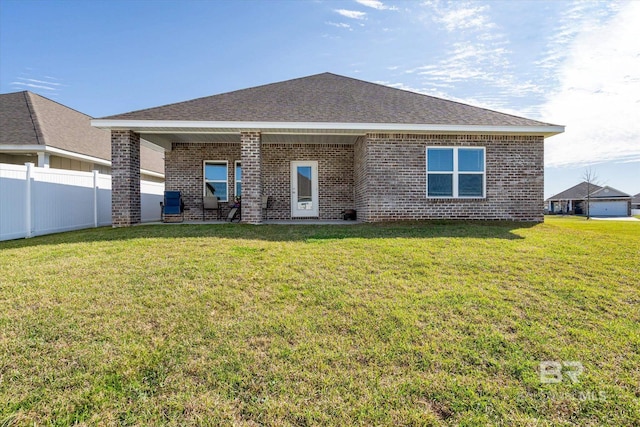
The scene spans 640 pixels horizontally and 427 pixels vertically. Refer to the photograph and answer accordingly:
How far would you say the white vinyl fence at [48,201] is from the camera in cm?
714

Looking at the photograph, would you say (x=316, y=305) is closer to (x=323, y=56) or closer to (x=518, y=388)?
(x=518, y=388)

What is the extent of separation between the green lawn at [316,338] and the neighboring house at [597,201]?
145ft

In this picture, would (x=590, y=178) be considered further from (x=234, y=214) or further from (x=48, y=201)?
(x=48, y=201)

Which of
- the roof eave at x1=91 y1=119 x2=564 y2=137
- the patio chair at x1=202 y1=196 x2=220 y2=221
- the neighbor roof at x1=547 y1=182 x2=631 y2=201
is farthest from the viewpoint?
the neighbor roof at x1=547 y1=182 x2=631 y2=201

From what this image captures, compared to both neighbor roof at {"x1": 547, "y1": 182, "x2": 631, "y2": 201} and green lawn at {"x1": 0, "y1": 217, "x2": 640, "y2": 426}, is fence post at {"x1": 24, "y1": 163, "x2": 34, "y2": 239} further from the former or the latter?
neighbor roof at {"x1": 547, "y1": 182, "x2": 631, "y2": 201}

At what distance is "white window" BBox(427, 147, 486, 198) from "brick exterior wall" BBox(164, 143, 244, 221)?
288 inches

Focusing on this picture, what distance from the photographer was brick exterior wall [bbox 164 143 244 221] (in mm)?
12109

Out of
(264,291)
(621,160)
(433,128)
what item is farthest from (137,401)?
(621,160)

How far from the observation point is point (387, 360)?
2627mm

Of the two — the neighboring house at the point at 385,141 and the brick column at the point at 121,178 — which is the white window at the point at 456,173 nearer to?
the neighboring house at the point at 385,141

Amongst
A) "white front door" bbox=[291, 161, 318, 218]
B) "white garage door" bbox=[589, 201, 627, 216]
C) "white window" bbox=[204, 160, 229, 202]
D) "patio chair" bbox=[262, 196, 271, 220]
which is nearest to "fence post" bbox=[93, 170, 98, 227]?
"white window" bbox=[204, 160, 229, 202]

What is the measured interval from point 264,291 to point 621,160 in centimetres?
6267

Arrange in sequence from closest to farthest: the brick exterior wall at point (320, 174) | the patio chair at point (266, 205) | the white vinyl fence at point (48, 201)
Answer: the white vinyl fence at point (48, 201), the patio chair at point (266, 205), the brick exterior wall at point (320, 174)

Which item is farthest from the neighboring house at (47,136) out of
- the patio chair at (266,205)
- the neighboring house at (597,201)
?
the neighboring house at (597,201)
